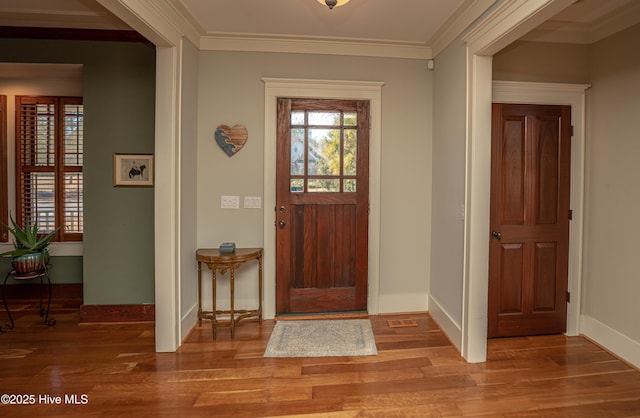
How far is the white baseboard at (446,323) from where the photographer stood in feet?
8.90

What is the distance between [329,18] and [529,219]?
2.51 meters

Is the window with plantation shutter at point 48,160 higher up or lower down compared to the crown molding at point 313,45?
lower down

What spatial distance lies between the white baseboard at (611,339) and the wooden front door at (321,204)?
80.6 inches

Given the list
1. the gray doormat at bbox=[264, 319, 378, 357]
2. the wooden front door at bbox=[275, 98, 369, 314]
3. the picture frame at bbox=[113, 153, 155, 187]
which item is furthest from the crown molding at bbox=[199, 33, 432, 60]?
the gray doormat at bbox=[264, 319, 378, 357]

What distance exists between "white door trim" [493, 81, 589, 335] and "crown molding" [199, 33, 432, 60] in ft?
2.97

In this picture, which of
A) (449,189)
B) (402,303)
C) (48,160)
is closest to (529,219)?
(449,189)

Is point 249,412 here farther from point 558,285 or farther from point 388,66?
point 388,66

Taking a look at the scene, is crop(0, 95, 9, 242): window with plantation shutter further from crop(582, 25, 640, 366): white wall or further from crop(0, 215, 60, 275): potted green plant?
crop(582, 25, 640, 366): white wall

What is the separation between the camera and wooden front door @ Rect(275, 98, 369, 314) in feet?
10.7

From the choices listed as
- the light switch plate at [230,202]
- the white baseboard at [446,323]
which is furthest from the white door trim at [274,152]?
the white baseboard at [446,323]

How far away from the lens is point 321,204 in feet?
10.9

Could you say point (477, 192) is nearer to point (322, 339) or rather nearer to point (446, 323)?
point (446, 323)

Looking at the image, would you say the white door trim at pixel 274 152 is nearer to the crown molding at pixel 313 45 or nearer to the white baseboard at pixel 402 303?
the white baseboard at pixel 402 303

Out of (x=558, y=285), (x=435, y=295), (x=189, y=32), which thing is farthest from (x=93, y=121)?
(x=558, y=285)
